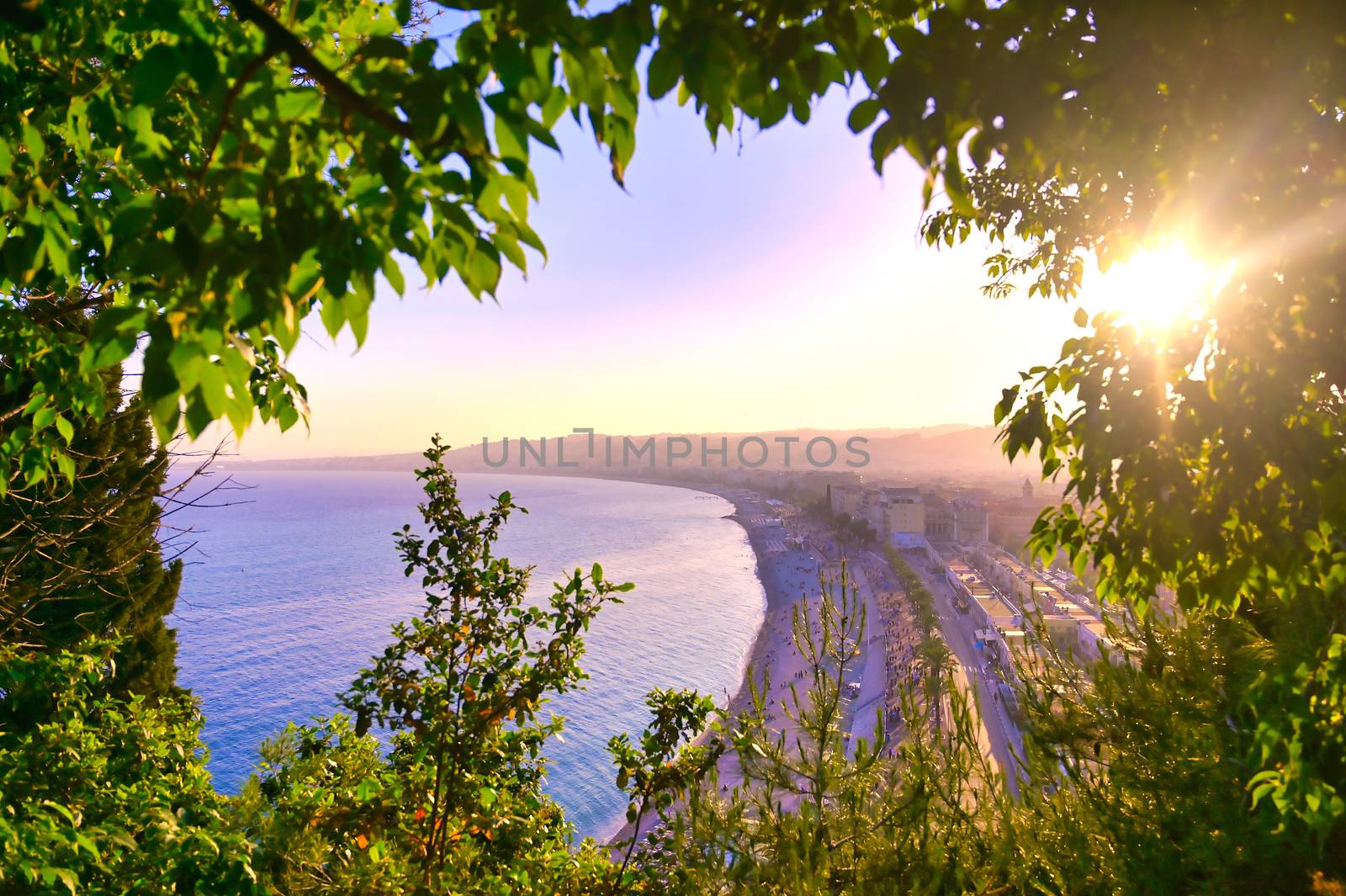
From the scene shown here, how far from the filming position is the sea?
24.8 metres

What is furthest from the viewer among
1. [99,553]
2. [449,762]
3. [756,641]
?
[756,641]

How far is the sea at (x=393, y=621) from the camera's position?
81.3 ft

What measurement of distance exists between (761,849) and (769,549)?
6618cm

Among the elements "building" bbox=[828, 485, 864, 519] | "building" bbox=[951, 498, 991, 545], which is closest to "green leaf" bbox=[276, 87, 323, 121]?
"building" bbox=[951, 498, 991, 545]

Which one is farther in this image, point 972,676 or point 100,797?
point 972,676

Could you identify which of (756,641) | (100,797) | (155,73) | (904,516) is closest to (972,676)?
(100,797)

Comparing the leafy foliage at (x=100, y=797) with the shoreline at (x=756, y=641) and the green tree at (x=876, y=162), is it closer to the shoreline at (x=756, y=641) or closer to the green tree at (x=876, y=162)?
the green tree at (x=876, y=162)

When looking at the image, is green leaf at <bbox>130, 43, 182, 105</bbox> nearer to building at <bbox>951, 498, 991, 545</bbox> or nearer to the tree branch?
the tree branch

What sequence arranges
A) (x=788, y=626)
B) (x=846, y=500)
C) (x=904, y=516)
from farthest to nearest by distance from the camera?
(x=846, y=500) < (x=904, y=516) < (x=788, y=626)

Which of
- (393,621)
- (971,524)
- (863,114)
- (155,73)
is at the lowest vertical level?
(393,621)

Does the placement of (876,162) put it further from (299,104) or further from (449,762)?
(449,762)

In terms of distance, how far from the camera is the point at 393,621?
38.2m

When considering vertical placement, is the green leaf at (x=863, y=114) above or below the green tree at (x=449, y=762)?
above

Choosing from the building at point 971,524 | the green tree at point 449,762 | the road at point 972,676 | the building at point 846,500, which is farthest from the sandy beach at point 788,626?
the building at point 971,524
